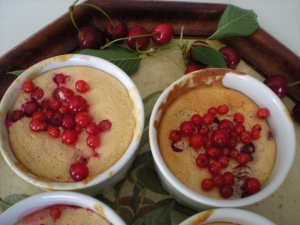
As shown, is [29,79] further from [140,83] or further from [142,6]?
[142,6]

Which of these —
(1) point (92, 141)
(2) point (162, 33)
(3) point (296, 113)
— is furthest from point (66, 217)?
(3) point (296, 113)

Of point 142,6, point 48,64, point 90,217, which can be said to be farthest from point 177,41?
point 90,217

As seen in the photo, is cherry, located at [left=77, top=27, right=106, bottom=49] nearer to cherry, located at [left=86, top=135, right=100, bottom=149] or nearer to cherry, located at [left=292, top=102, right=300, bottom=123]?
cherry, located at [left=86, top=135, right=100, bottom=149]

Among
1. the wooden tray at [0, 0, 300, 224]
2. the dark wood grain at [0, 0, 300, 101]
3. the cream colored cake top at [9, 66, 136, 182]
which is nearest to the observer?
the cream colored cake top at [9, 66, 136, 182]

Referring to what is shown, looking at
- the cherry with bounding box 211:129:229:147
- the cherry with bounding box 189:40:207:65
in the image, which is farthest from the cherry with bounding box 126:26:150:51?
the cherry with bounding box 211:129:229:147

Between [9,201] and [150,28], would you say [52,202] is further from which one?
[150,28]

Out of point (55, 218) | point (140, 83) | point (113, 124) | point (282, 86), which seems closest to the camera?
point (55, 218)

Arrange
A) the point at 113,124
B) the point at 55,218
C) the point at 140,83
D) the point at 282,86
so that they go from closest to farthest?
the point at 55,218 → the point at 113,124 → the point at 282,86 → the point at 140,83

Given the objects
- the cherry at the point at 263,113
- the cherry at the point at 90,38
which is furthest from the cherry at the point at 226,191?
the cherry at the point at 90,38
